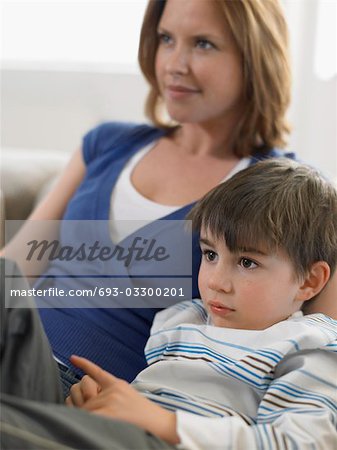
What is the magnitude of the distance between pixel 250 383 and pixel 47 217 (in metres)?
0.74

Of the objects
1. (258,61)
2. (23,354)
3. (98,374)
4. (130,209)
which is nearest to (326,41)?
(258,61)

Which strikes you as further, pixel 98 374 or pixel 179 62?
pixel 179 62

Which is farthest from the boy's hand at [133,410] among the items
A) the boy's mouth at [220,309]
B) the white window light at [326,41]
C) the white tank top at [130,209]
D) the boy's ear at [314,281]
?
the white window light at [326,41]

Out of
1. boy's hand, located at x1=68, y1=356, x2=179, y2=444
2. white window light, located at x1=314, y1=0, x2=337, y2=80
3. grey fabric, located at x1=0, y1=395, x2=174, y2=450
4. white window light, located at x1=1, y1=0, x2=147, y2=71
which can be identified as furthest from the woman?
white window light, located at x1=1, y1=0, x2=147, y2=71

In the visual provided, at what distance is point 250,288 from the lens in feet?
3.68

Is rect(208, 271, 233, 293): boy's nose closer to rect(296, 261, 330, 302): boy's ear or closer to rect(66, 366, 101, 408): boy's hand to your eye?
rect(296, 261, 330, 302): boy's ear

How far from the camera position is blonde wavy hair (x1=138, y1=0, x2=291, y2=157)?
147 centimetres

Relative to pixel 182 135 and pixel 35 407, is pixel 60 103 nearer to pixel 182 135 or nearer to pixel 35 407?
pixel 182 135

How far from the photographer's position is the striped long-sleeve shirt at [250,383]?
94 centimetres

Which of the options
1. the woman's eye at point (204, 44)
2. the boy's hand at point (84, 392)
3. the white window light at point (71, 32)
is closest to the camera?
the boy's hand at point (84, 392)

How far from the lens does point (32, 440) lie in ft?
2.62

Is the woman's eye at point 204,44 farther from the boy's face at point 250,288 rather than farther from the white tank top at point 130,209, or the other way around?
the boy's face at point 250,288

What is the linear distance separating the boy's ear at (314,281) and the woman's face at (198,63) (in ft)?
1.62

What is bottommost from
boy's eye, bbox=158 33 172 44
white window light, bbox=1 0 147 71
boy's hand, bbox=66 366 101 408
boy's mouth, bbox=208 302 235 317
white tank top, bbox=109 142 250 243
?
boy's hand, bbox=66 366 101 408
